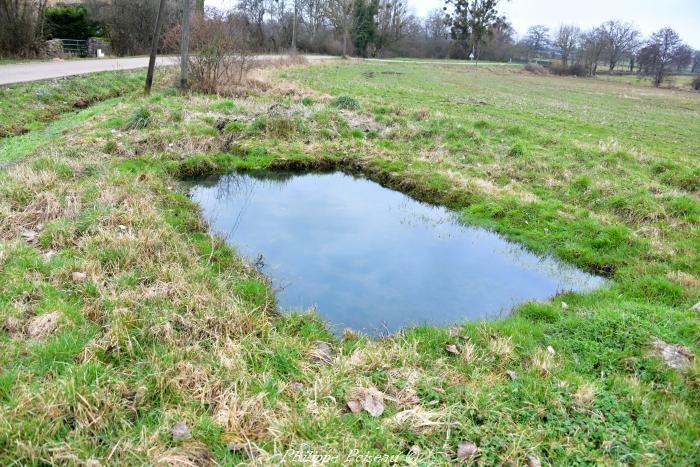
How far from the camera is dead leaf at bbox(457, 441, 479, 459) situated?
3137 millimetres

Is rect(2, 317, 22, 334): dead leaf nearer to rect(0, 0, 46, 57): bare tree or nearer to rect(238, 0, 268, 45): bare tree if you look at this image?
rect(0, 0, 46, 57): bare tree

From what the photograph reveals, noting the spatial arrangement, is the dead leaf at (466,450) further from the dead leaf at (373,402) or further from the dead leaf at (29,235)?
the dead leaf at (29,235)

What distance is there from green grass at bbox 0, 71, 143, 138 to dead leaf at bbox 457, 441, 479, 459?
40.5 feet

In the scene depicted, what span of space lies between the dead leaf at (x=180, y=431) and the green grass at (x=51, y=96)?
1104cm

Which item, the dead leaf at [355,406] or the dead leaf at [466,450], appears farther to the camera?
the dead leaf at [355,406]

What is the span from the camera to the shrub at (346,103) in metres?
15.1

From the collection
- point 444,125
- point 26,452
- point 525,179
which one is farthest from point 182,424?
point 444,125

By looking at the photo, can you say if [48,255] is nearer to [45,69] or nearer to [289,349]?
[289,349]

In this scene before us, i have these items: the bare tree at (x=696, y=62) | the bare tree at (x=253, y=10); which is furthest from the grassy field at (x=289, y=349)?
the bare tree at (x=696, y=62)

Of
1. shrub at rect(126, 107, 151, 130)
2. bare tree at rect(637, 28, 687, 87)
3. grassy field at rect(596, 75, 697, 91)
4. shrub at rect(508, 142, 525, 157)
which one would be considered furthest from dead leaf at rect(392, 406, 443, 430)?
bare tree at rect(637, 28, 687, 87)

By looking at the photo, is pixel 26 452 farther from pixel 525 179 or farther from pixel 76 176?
pixel 525 179

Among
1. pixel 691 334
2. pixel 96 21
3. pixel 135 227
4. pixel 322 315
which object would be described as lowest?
pixel 322 315

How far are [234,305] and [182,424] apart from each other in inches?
61.1

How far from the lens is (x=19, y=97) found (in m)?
13.4
